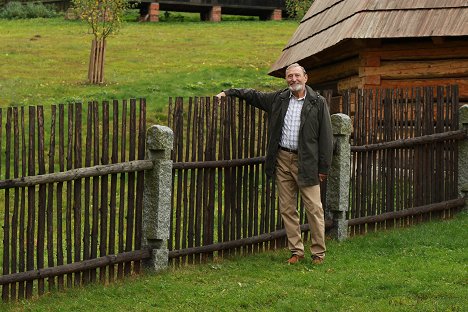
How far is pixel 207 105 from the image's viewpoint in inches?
337

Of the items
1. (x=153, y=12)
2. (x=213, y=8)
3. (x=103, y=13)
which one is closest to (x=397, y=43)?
(x=103, y=13)

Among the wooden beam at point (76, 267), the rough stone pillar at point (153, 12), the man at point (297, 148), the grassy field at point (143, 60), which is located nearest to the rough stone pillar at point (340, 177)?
the man at point (297, 148)

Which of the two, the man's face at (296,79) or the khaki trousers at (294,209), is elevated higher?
the man's face at (296,79)

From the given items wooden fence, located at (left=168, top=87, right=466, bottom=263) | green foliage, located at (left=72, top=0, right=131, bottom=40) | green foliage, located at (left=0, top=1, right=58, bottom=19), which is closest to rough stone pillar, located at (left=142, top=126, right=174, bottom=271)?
wooden fence, located at (left=168, top=87, right=466, bottom=263)

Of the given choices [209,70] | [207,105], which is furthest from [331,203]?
[209,70]

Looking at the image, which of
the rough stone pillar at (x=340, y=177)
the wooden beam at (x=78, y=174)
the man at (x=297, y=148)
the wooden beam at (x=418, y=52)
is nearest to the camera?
the wooden beam at (x=78, y=174)

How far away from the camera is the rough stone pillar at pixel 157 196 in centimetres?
792

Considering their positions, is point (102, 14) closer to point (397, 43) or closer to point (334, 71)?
point (334, 71)

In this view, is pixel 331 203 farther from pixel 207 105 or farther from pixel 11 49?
pixel 11 49

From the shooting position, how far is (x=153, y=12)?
34438 mm

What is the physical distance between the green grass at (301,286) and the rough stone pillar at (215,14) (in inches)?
1057

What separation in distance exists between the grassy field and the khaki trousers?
8.41m

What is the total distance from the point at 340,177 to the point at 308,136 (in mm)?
1334

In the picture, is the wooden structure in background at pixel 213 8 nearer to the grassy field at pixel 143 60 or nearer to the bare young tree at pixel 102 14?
the grassy field at pixel 143 60
